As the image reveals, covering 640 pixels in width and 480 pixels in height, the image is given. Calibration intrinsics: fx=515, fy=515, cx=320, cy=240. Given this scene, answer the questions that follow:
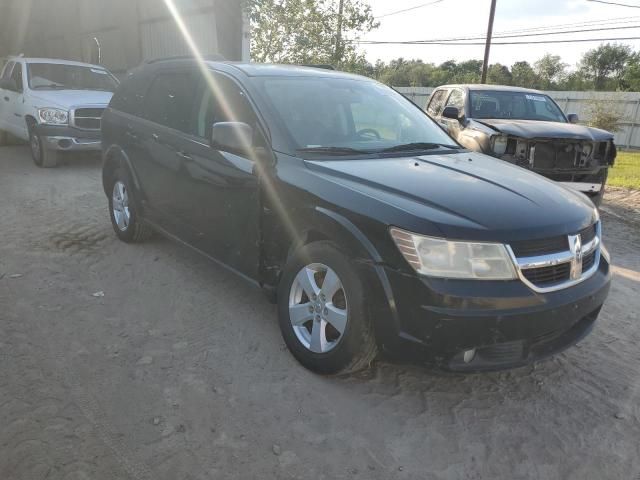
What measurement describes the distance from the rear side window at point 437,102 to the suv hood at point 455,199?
19.5 feet

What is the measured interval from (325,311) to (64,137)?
7681 mm

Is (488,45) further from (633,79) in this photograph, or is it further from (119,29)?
(633,79)

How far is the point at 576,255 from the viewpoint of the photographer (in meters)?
2.71

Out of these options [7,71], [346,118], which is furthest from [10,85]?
[346,118]

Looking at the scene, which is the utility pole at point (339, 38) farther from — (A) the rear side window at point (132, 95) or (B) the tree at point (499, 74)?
(B) the tree at point (499, 74)

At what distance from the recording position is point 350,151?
3301 millimetres

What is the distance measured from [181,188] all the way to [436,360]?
2508 mm

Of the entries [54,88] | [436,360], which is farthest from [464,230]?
[54,88]

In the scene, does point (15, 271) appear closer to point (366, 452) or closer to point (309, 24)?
point (366, 452)

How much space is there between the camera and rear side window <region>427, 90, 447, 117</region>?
8.92 meters

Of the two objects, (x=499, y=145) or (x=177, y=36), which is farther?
(x=177, y=36)

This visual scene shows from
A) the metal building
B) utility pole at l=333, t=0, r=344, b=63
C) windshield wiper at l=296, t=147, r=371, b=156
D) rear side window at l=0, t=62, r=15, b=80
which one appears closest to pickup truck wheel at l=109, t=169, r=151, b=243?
windshield wiper at l=296, t=147, r=371, b=156

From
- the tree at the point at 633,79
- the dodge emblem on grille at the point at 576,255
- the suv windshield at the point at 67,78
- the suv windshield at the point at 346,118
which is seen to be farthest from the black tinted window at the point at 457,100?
the tree at the point at 633,79

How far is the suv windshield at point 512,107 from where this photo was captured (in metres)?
7.98
